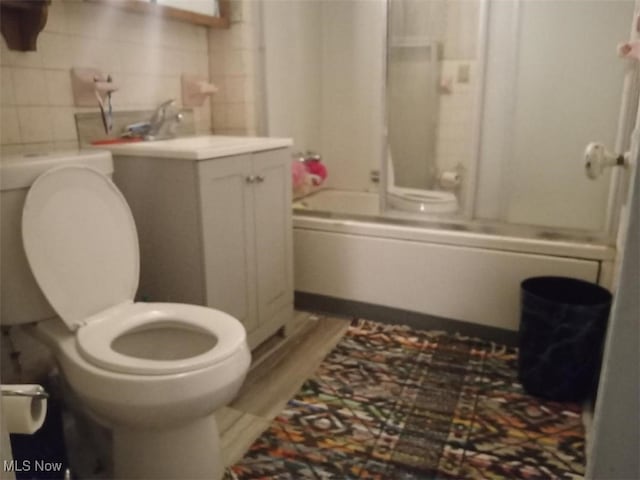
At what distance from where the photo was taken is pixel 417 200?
2.52 metres

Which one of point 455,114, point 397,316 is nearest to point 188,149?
point 397,316

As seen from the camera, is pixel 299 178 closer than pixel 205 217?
No

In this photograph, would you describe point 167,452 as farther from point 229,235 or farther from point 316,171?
point 316,171

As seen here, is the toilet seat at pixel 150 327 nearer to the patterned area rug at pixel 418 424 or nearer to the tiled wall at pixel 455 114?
the patterned area rug at pixel 418 424

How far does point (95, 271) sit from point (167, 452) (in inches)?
20.5

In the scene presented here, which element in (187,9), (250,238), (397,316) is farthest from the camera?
(397,316)

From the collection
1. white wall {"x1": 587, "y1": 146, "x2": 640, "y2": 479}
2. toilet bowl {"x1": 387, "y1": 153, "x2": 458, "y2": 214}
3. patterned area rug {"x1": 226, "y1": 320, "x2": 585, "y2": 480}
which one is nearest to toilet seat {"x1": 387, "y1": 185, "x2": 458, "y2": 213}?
toilet bowl {"x1": 387, "y1": 153, "x2": 458, "y2": 214}

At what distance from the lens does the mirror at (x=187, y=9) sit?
1822 mm

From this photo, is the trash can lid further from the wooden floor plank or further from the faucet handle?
the faucet handle

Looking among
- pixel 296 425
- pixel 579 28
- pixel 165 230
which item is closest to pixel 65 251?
pixel 165 230

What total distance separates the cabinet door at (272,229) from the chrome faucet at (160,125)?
0.46m

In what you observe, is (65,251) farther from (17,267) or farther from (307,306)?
(307,306)

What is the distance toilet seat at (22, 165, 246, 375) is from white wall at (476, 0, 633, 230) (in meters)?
1.77

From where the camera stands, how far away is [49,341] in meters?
1.31
